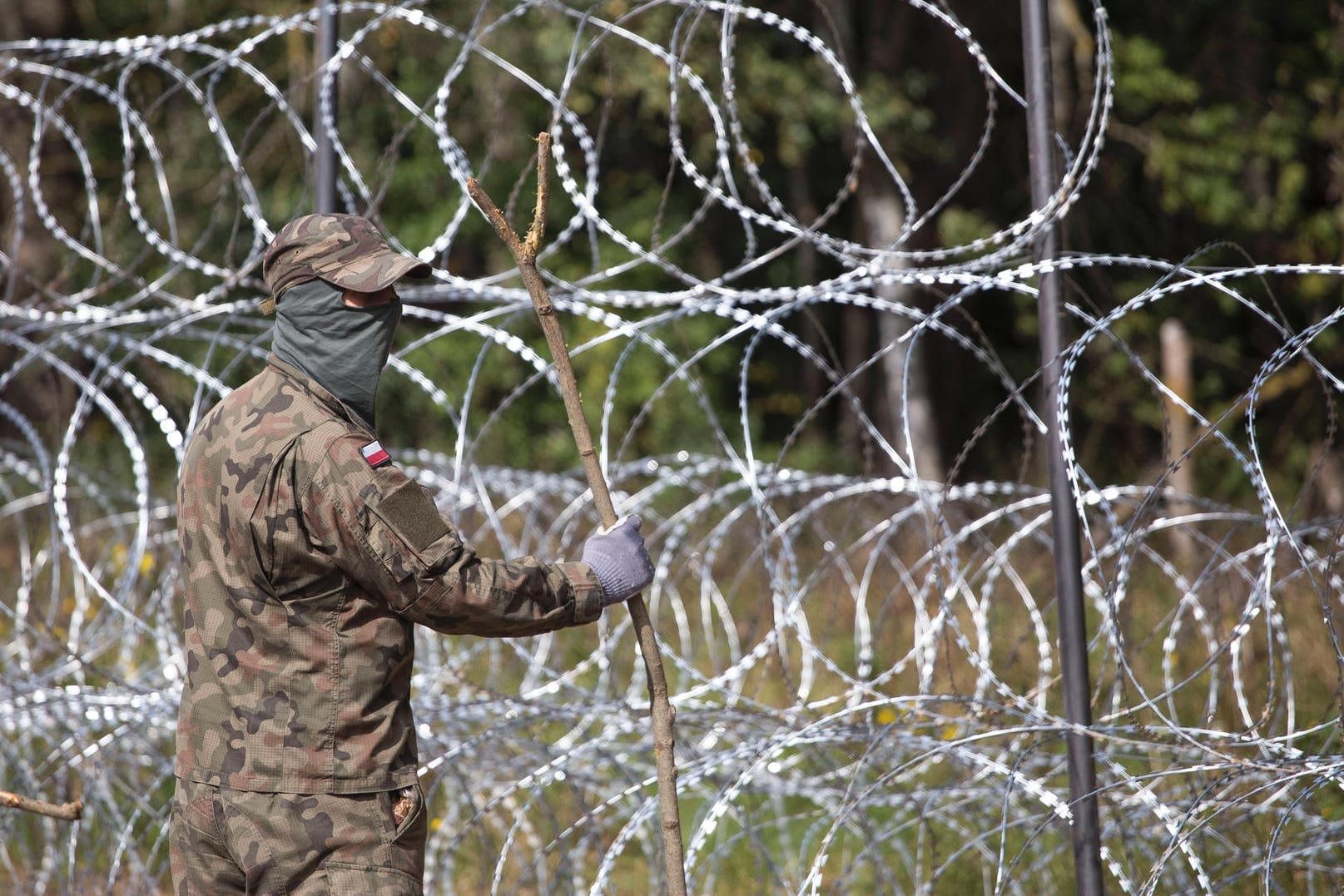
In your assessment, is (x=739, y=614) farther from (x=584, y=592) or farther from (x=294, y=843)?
(x=294, y=843)

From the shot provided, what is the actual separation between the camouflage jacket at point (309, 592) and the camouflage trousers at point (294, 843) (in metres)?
0.03

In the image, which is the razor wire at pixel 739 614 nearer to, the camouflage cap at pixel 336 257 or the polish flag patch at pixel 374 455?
the camouflage cap at pixel 336 257

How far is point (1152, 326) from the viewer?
40.6ft

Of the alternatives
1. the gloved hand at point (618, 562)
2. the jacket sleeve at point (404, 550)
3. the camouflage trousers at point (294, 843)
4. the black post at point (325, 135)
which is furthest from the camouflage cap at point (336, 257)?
the black post at point (325, 135)

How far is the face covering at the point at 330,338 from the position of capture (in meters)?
2.49

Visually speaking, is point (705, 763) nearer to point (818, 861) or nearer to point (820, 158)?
point (818, 861)

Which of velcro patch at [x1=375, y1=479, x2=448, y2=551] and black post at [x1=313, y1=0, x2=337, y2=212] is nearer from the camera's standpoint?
velcro patch at [x1=375, y1=479, x2=448, y2=551]

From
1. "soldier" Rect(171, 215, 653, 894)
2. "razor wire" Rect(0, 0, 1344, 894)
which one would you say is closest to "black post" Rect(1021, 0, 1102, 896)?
"razor wire" Rect(0, 0, 1344, 894)

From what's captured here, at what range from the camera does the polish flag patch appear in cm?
237

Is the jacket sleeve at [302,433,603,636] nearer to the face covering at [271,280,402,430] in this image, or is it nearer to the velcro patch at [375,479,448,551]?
the velcro patch at [375,479,448,551]

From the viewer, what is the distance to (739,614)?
25.6ft

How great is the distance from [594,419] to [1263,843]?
8.47 metres

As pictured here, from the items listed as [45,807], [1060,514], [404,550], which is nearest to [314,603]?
[404,550]

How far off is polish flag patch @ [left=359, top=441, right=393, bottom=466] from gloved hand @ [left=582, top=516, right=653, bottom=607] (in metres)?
0.43
